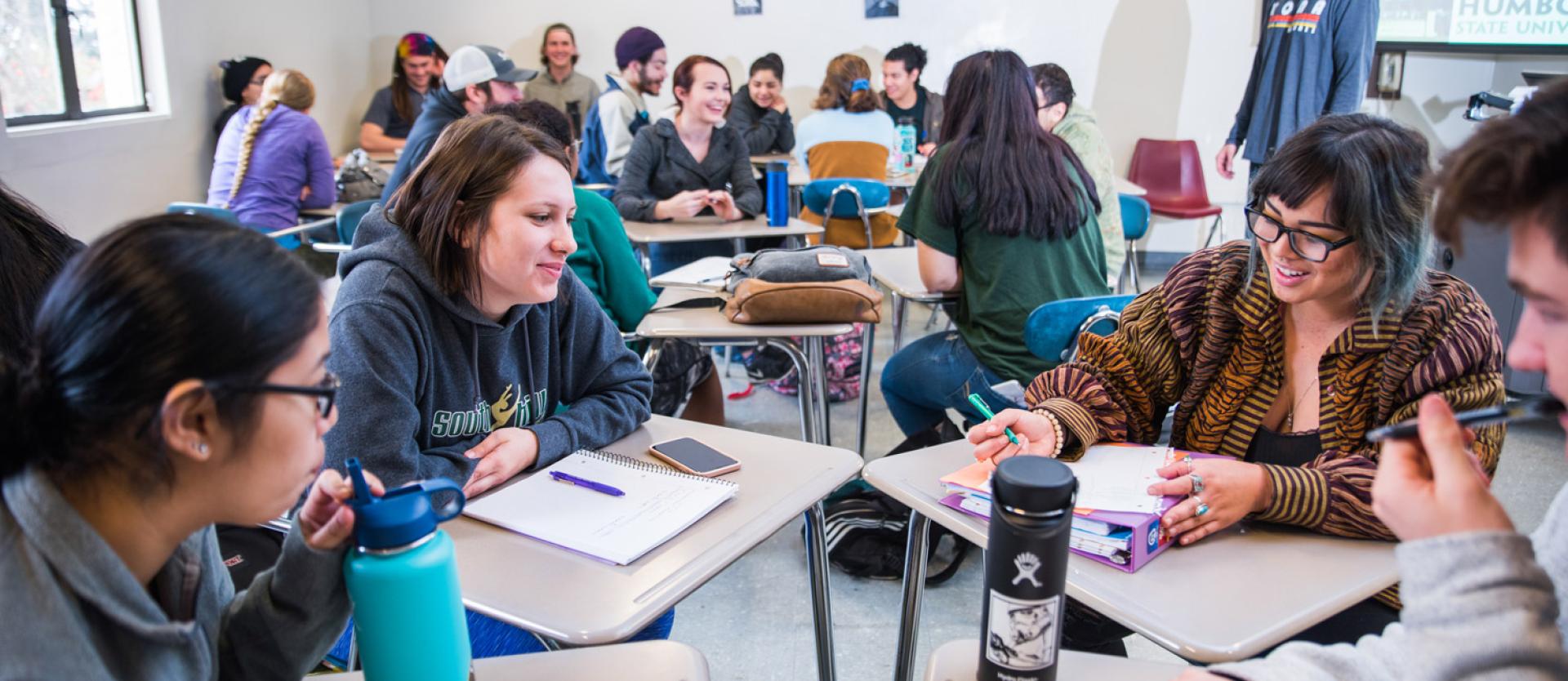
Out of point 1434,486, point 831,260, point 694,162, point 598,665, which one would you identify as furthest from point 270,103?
point 1434,486

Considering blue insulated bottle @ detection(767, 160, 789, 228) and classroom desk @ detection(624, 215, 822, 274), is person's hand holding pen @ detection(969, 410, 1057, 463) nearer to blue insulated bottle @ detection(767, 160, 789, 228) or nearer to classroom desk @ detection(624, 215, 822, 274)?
classroom desk @ detection(624, 215, 822, 274)

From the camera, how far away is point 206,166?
203 inches

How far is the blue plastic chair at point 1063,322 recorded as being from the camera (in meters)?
2.37

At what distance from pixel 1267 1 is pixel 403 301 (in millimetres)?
5905

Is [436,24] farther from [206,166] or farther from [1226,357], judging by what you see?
[1226,357]

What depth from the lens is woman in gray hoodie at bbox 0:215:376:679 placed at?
0.76 meters

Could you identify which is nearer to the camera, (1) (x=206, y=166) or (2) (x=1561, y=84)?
(2) (x=1561, y=84)

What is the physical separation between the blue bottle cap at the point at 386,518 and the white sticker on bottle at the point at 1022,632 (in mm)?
485

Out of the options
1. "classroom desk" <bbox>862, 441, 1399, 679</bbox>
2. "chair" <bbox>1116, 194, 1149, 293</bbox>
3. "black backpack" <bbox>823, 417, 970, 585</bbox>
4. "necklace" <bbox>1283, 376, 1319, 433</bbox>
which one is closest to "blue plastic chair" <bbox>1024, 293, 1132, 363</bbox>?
"black backpack" <bbox>823, 417, 970, 585</bbox>

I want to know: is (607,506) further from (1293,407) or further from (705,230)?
(705,230)

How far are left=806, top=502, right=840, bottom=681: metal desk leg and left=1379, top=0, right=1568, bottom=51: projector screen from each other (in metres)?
4.91

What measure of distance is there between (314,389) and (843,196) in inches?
148

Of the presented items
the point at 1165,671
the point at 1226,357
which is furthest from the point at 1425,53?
the point at 1165,671

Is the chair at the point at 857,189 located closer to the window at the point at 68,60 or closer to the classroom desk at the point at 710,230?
the classroom desk at the point at 710,230
